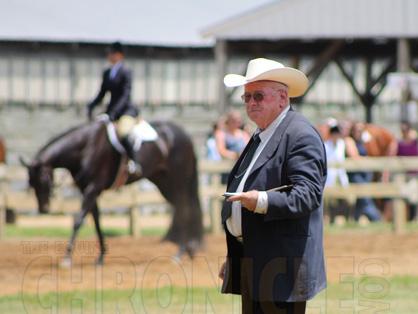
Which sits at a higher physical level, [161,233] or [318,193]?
[318,193]

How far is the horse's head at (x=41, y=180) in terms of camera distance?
1435 centimetres

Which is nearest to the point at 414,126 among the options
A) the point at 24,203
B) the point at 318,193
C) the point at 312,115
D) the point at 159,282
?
the point at 312,115

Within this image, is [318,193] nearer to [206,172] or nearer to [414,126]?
[206,172]

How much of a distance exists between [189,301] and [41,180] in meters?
5.06

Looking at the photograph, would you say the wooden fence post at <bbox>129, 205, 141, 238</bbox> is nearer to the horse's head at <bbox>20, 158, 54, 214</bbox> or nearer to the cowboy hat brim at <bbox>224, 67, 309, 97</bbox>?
the horse's head at <bbox>20, 158, 54, 214</bbox>

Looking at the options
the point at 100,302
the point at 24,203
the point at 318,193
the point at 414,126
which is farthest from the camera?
the point at 414,126

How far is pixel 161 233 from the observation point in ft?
60.0

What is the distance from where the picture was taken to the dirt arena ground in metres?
11.6

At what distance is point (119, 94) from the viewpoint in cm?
1444

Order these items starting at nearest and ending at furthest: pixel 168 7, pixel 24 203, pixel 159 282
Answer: pixel 159 282, pixel 24 203, pixel 168 7

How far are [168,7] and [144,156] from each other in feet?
67.6

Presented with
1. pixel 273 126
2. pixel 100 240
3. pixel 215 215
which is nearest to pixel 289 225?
pixel 273 126

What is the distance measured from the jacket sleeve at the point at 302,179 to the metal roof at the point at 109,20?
26042 mm

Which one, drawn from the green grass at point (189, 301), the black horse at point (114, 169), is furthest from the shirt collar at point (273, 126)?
the black horse at point (114, 169)
